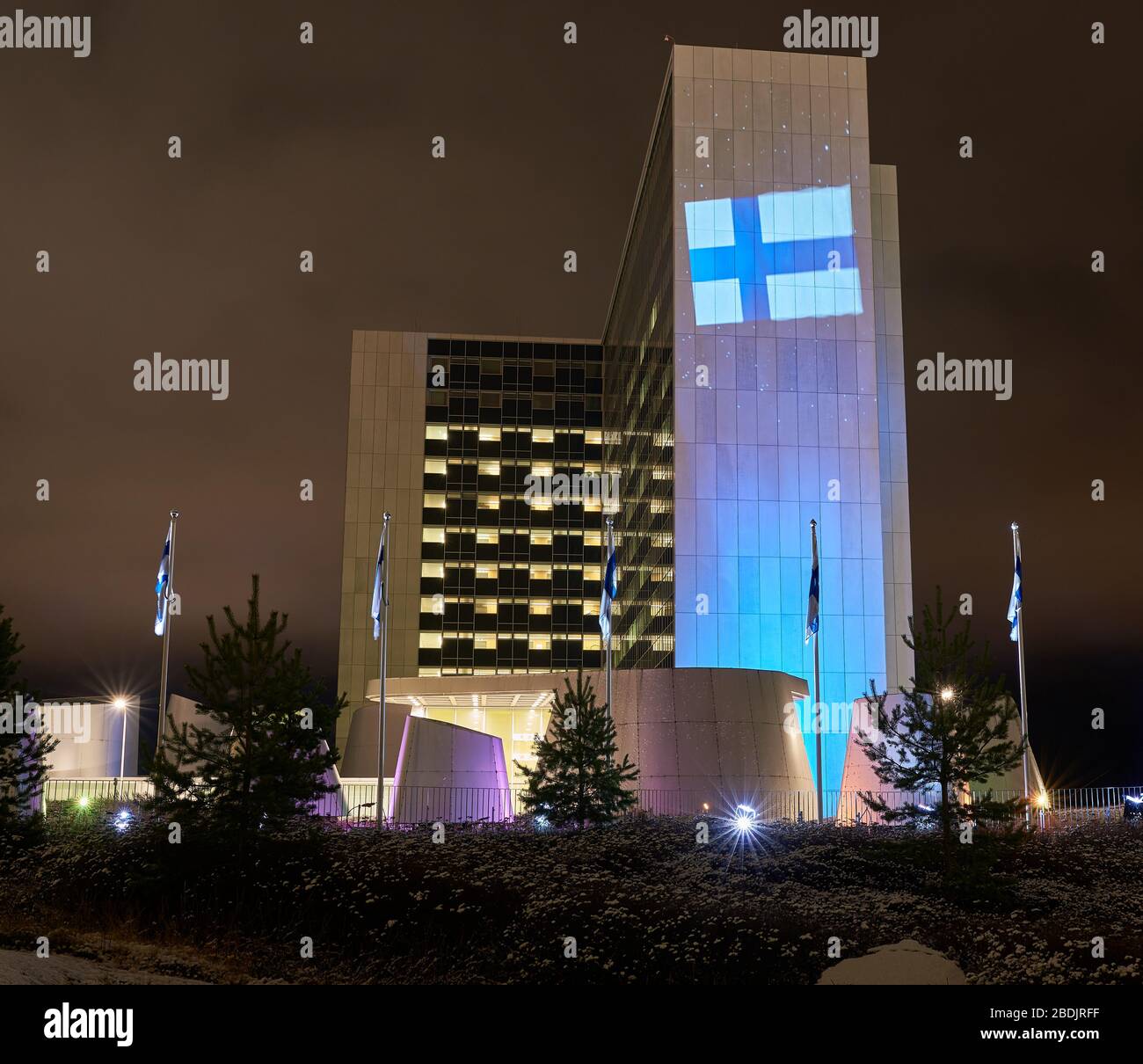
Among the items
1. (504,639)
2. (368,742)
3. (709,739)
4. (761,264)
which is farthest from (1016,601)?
(504,639)

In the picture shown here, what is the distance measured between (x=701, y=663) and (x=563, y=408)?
6714cm

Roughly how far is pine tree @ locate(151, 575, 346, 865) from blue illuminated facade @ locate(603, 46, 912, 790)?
159 feet

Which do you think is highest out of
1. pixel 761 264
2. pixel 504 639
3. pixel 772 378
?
pixel 761 264

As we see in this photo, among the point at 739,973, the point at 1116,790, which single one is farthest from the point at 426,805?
the point at 1116,790

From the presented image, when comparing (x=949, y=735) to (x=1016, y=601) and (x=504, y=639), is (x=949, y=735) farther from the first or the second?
(x=504, y=639)

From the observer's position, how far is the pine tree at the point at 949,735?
27531mm

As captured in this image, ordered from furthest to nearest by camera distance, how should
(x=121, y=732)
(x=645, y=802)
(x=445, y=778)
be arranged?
(x=121, y=732), (x=645, y=802), (x=445, y=778)

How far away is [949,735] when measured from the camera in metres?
28.1

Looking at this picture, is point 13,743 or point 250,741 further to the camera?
point 13,743

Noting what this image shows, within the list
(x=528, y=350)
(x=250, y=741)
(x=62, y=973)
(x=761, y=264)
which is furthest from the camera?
(x=528, y=350)

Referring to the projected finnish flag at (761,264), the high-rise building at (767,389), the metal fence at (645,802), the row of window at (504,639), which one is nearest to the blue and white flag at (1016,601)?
the metal fence at (645,802)

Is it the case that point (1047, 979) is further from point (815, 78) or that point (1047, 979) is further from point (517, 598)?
point (517, 598)

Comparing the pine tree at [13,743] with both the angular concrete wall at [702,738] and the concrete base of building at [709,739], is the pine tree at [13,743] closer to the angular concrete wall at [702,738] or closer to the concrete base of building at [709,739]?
the concrete base of building at [709,739]

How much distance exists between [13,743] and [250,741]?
7.69 m
